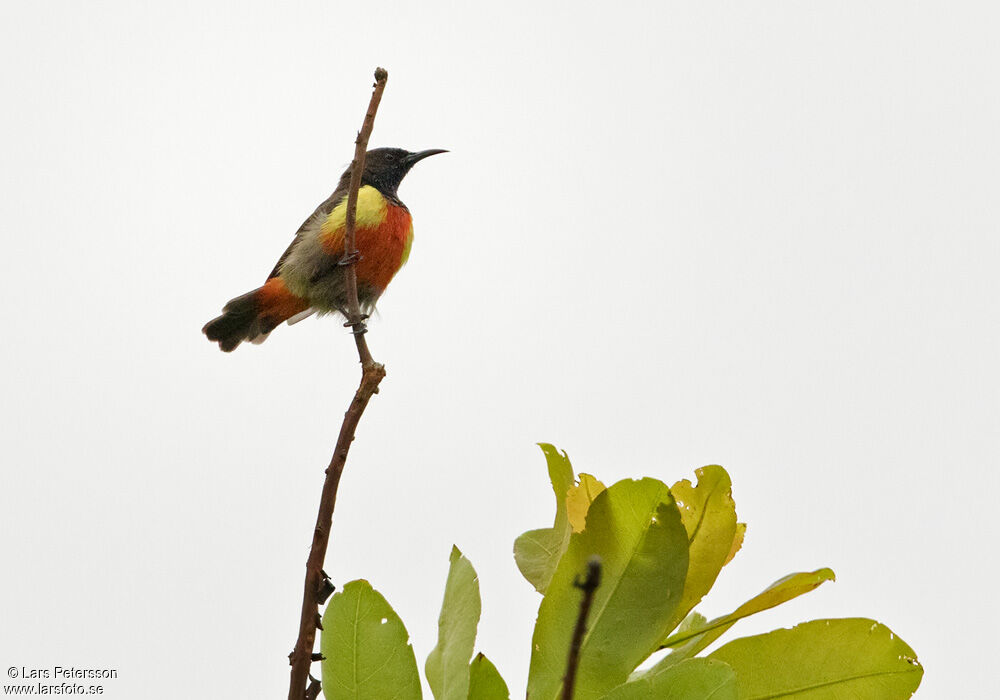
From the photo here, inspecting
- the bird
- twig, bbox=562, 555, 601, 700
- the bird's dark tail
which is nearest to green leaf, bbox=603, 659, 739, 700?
twig, bbox=562, 555, 601, 700

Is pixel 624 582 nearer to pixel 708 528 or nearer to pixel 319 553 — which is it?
pixel 708 528

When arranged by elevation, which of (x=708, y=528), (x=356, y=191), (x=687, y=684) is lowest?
(x=687, y=684)

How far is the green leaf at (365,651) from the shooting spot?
4.85ft

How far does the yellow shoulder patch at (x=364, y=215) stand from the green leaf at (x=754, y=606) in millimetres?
3525

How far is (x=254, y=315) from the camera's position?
5.26 m

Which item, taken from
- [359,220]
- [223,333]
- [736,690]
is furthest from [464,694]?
[223,333]

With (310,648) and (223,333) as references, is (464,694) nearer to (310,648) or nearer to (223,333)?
(310,648)

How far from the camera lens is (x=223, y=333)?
529 cm

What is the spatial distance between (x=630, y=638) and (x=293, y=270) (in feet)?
12.6

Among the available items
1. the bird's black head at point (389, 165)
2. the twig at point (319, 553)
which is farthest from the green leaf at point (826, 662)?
the bird's black head at point (389, 165)

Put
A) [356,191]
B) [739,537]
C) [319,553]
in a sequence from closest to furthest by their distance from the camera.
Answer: [319,553] → [739,537] → [356,191]

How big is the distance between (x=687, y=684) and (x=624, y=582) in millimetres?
163

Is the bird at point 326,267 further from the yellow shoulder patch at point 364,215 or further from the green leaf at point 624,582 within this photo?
the green leaf at point 624,582

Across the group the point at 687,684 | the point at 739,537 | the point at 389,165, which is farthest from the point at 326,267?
the point at 687,684
